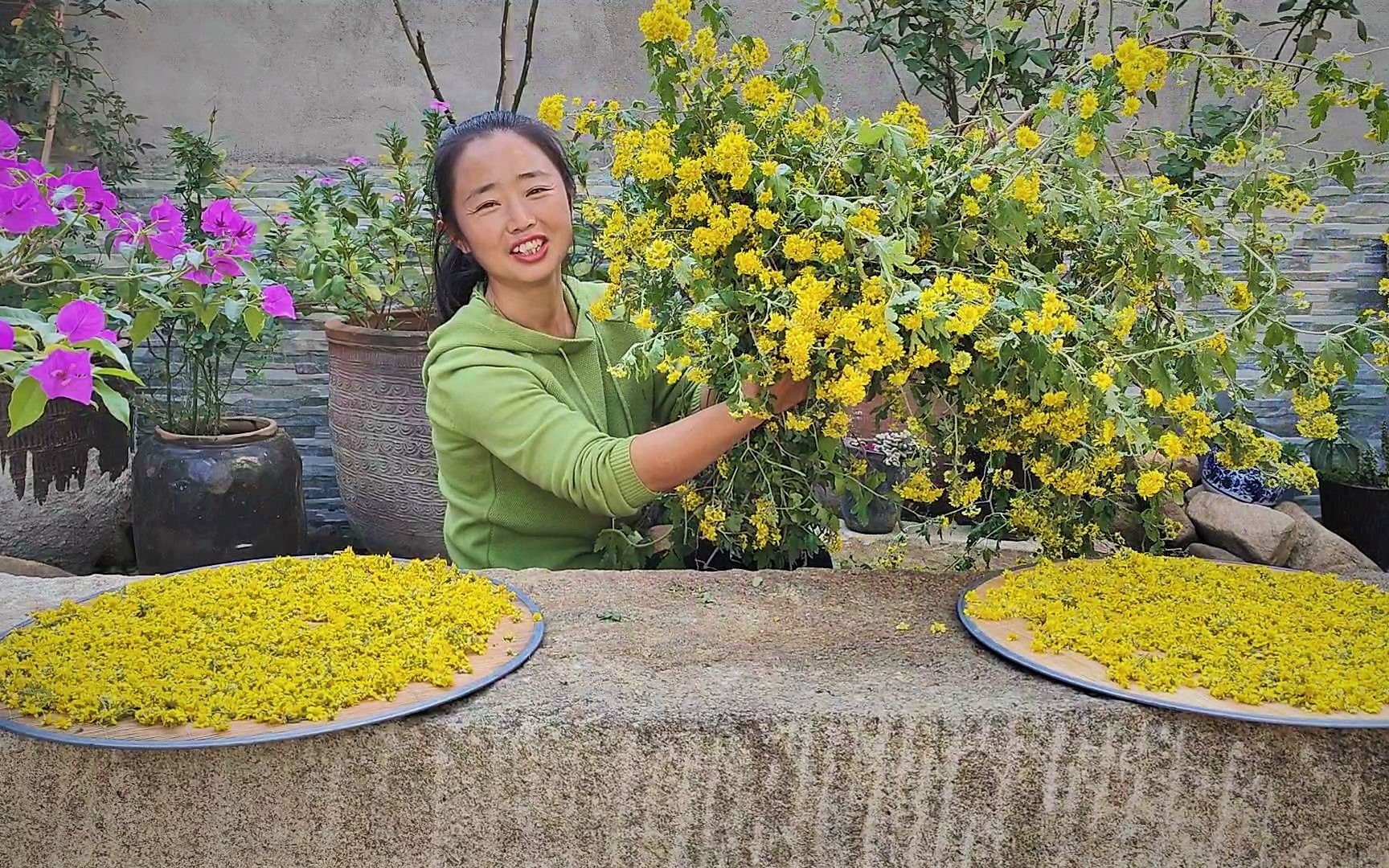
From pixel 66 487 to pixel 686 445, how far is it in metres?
2.97

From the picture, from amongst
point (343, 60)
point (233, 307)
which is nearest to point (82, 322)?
point (233, 307)

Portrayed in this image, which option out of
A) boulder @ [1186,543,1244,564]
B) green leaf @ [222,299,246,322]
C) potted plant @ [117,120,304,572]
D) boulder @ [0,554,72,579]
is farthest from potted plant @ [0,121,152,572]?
boulder @ [1186,543,1244,564]

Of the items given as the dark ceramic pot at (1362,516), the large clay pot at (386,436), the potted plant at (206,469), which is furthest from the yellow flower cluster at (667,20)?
the dark ceramic pot at (1362,516)

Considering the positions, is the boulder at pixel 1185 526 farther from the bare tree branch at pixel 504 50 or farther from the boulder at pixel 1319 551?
the bare tree branch at pixel 504 50

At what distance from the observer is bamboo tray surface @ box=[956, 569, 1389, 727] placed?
1.17m

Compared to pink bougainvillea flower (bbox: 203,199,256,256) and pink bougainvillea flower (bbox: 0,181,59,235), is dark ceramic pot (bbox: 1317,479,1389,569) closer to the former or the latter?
pink bougainvillea flower (bbox: 203,199,256,256)

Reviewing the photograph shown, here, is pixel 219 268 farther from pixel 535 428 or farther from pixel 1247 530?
pixel 1247 530

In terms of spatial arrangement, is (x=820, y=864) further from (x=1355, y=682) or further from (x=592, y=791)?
(x=1355, y=682)

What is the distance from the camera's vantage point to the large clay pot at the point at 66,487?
3664 millimetres

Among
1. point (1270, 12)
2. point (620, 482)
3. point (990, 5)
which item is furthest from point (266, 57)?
point (1270, 12)

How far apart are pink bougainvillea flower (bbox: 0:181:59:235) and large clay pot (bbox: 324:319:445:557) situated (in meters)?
2.16

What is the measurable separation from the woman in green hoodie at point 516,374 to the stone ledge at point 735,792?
59 cm

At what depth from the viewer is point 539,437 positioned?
182 cm

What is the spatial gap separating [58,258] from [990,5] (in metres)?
1.63
